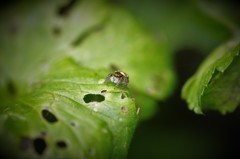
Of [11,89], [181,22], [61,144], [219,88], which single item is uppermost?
[181,22]

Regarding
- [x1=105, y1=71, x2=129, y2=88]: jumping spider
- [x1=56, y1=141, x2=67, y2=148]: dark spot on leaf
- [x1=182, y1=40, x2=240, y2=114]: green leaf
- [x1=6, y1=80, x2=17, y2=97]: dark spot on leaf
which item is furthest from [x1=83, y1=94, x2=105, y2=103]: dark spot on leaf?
[x1=6, y1=80, x2=17, y2=97]: dark spot on leaf

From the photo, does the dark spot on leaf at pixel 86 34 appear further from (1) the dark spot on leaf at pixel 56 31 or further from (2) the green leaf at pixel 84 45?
(1) the dark spot on leaf at pixel 56 31


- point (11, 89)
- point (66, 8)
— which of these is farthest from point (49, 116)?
point (66, 8)

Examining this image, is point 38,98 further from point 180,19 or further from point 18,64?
point 180,19

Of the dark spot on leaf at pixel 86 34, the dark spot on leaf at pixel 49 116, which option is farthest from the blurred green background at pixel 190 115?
the dark spot on leaf at pixel 49 116

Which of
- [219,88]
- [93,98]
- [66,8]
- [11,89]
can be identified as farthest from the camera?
[66,8]

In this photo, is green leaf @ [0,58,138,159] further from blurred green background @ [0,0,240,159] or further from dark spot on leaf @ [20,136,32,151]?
blurred green background @ [0,0,240,159]

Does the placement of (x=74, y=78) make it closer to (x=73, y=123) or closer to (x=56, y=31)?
(x=73, y=123)
